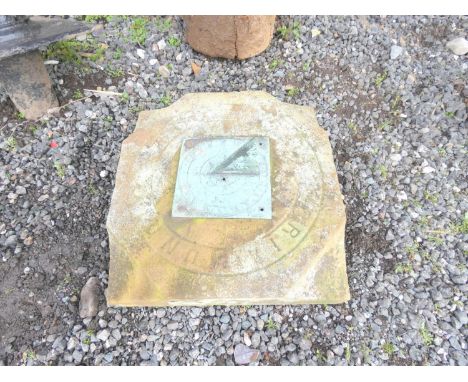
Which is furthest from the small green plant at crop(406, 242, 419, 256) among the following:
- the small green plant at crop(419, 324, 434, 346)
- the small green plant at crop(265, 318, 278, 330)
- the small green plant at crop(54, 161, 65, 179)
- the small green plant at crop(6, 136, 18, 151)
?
the small green plant at crop(6, 136, 18, 151)

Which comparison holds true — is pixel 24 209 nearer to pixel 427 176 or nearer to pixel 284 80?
pixel 284 80

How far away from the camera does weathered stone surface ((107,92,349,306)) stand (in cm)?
209

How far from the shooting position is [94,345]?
2270 mm

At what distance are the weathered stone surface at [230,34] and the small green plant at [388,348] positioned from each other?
7.93 feet

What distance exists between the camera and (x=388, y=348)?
2232mm

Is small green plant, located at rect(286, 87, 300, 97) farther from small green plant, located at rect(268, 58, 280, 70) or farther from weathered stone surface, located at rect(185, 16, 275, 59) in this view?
weathered stone surface, located at rect(185, 16, 275, 59)

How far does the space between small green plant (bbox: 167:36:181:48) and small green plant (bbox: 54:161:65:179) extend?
145 centimetres

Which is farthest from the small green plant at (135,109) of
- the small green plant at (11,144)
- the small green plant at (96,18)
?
the small green plant at (96,18)

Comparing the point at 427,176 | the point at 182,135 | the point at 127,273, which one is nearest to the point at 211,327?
the point at 127,273

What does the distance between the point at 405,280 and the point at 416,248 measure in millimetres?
235

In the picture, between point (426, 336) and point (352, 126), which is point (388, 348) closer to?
point (426, 336)

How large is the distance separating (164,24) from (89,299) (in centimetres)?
252

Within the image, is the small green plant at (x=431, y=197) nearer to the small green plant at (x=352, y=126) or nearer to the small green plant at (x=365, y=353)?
the small green plant at (x=352, y=126)

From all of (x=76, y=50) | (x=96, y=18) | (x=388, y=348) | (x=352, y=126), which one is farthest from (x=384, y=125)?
(x=96, y=18)
